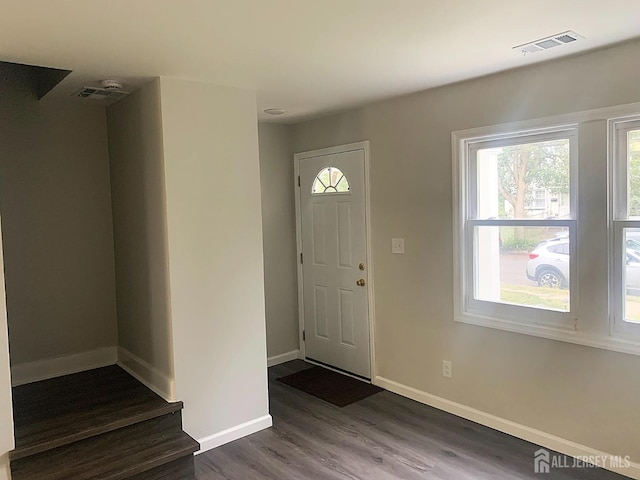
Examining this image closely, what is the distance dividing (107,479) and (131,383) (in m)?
0.89

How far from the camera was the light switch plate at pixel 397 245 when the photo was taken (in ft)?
12.4

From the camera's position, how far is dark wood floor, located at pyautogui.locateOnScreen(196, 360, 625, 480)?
2.79 meters

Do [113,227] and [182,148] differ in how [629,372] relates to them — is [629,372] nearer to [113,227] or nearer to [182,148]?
[182,148]

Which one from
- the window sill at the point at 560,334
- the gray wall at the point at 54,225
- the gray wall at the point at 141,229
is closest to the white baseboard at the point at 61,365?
the gray wall at the point at 54,225

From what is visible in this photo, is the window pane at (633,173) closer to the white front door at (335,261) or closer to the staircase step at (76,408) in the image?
the white front door at (335,261)

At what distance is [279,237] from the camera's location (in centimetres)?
470

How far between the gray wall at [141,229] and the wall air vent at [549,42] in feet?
6.87

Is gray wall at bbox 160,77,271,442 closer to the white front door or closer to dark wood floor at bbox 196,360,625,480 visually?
dark wood floor at bbox 196,360,625,480

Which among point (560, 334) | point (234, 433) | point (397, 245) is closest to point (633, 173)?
point (560, 334)

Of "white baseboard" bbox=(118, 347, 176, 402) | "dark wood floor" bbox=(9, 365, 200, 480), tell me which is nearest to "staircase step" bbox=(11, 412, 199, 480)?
"dark wood floor" bbox=(9, 365, 200, 480)

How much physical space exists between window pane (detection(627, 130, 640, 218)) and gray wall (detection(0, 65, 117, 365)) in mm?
3513

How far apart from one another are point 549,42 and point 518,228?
1.13m

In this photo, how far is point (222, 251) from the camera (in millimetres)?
3170

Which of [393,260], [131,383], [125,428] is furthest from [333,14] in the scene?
[131,383]
